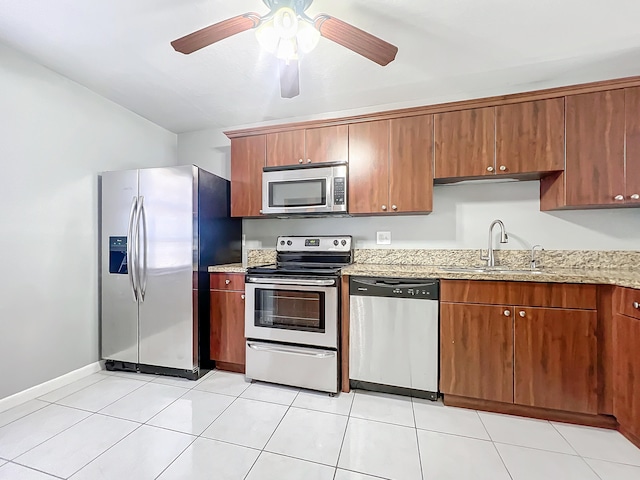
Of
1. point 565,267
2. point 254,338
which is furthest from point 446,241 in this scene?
point 254,338

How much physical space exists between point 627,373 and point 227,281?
8.98 ft

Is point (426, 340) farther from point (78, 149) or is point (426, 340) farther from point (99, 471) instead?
point (78, 149)

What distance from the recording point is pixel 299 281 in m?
2.20

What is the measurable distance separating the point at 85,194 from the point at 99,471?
206 cm

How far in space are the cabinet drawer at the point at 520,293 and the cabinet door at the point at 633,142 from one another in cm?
80

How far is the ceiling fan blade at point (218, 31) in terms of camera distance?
1343 mm

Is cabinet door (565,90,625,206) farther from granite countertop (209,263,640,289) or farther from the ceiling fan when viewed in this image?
the ceiling fan

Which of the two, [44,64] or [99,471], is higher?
[44,64]

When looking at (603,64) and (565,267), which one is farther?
(565,267)

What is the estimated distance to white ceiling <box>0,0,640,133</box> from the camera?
5.19 feet

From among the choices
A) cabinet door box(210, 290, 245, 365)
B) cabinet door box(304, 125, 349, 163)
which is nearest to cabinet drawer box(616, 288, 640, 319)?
cabinet door box(304, 125, 349, 163)

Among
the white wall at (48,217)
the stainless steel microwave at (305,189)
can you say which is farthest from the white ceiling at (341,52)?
the stainless steel microwave at (305,189)

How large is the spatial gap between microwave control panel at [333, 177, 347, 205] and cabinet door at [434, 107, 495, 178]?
2.49 feet

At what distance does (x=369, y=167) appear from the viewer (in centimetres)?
243
